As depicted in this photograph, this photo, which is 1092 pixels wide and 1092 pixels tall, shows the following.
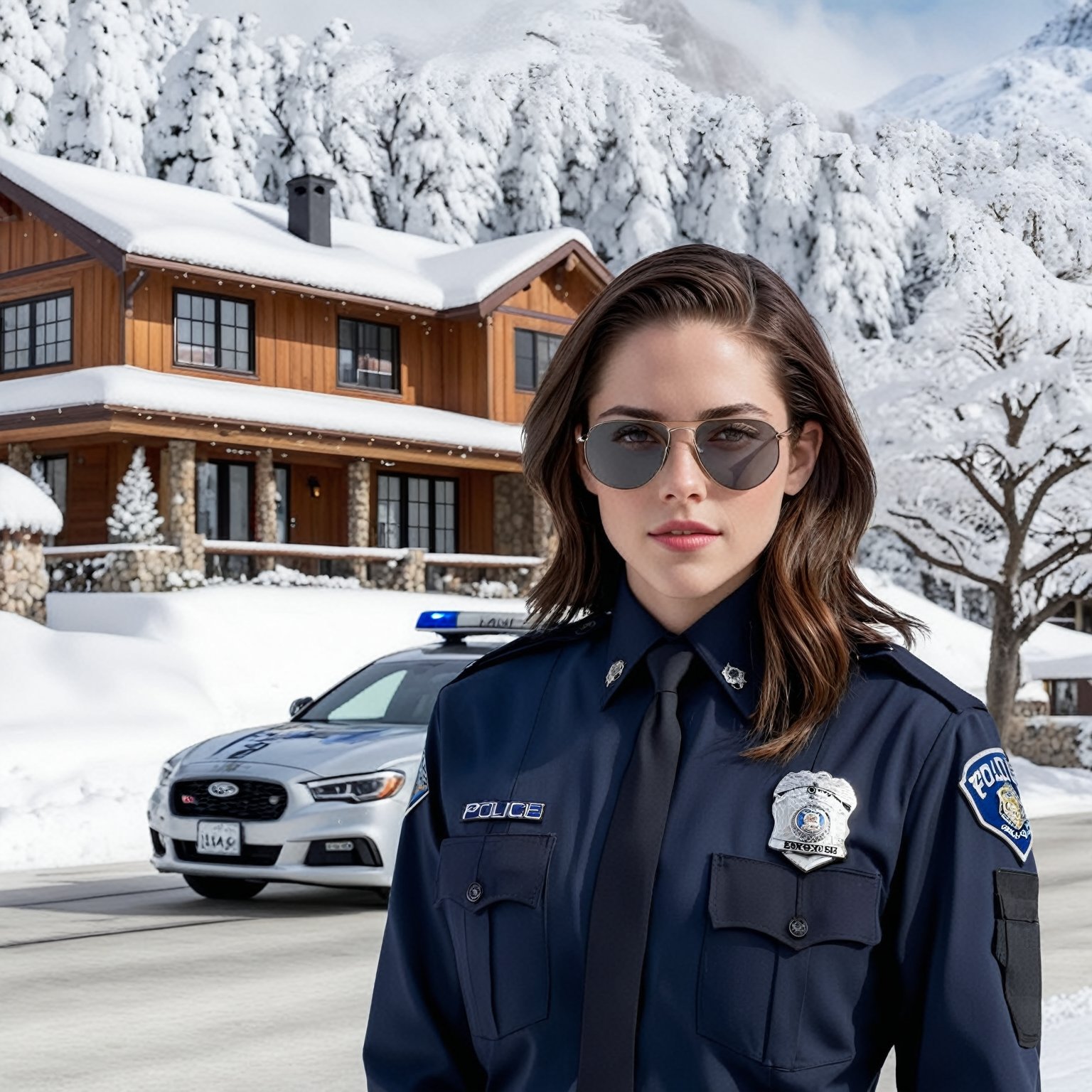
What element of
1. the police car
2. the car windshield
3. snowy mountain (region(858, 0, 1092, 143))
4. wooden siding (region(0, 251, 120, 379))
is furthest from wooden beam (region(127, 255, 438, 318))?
snowy mountain (region(858, 0, 1092, 143))

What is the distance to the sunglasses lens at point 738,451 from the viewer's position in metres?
2.41

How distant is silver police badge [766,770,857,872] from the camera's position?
220cm

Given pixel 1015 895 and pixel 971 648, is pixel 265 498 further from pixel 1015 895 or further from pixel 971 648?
pixel 1015 895

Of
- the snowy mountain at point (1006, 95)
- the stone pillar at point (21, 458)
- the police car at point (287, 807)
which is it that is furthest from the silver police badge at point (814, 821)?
the snowy mountain at point (1006, 95)

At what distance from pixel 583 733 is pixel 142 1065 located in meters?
5.08

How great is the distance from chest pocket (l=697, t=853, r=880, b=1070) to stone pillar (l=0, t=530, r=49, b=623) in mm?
24604

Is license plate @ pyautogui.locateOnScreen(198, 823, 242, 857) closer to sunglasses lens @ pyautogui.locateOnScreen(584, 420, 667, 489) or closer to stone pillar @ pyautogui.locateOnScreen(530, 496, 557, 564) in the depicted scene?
sunglasses lens @ pyautogui.locateOnScreen(584, 420, 667, 489)

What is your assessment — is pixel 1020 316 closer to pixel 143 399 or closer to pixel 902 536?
pixel 902 536

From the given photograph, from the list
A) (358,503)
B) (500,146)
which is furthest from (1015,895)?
(500,146)

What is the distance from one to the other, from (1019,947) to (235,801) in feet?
30.1

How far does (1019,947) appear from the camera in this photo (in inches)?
86.7

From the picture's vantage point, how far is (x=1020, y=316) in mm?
27703

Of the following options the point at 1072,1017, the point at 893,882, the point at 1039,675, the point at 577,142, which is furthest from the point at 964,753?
the point at 577,142

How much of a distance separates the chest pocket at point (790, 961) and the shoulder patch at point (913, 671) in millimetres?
268
